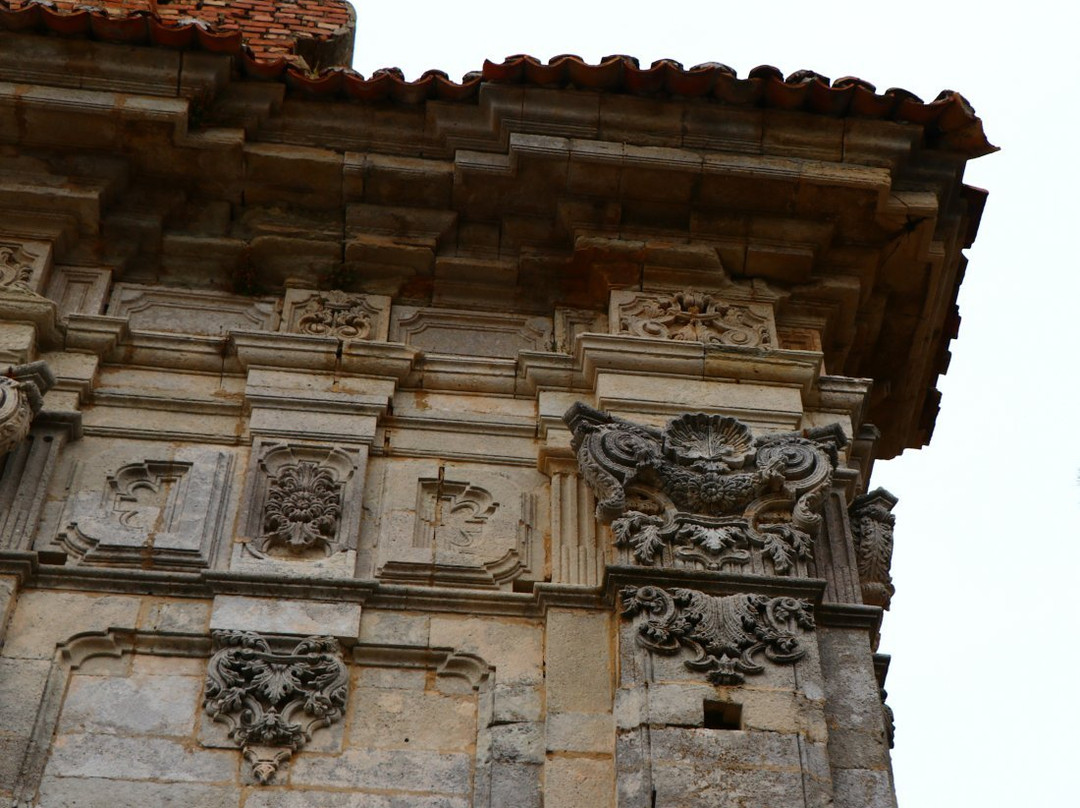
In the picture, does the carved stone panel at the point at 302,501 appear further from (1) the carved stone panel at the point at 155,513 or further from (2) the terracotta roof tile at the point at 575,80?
(2) the terracotta roof tile at the point at 575,80

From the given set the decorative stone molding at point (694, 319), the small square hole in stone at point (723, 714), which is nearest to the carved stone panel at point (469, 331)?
the decorative stone molding at point (694, 319)

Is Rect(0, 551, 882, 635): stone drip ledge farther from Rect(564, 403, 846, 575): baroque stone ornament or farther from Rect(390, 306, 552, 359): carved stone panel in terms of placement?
Rect(390, 306, 552, 359): carved stone panel

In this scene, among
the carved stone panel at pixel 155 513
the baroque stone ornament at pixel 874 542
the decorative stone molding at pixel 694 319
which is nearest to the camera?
the carved stone panel at pixel 155 513

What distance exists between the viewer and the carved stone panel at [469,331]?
812cm

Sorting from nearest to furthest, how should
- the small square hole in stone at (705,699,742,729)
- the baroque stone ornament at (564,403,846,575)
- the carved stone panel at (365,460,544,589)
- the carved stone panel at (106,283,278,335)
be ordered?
the small square hole in stone at (705,699,742,729), the baroque stone ornament at (564,403,846,575), the carved stone panel at (365,460,544,589), the carved stone panel at (106,283,278,335)

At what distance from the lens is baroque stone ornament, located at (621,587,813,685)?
6293mm

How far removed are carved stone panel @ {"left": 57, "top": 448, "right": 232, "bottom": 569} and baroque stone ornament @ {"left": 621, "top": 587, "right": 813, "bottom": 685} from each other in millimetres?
1638

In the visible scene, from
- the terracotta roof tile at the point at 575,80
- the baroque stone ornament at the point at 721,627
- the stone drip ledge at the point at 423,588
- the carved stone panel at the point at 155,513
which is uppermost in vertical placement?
the terracotta roof tile at the point at 575,80

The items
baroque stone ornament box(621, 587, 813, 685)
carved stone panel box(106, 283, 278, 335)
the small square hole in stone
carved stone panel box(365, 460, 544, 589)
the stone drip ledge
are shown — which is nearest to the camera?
the small square hole in stone

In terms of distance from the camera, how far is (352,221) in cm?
836

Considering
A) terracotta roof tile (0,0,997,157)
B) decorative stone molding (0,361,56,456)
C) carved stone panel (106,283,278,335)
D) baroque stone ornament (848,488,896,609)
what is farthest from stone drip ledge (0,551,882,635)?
terracotta roof tile (0,0,997,157)

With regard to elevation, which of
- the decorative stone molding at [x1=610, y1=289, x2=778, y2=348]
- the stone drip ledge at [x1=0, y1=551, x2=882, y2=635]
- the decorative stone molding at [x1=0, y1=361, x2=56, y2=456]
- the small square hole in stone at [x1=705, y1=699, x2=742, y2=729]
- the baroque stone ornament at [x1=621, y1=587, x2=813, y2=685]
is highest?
the decorative stone molding at [x1=610, y1=289, x2=778, y2=348]

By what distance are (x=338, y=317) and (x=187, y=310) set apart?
0.68 metres

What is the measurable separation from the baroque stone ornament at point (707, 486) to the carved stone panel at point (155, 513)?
4.67 feet
